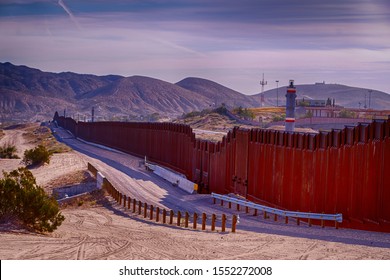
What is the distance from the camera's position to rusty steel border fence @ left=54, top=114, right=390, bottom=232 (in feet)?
71.6

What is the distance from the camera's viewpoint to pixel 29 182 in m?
23.0

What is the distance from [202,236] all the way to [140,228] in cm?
362

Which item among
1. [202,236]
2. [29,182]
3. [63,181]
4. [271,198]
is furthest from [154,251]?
[63,181]

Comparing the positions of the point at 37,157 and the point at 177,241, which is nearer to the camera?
the point at 177,241

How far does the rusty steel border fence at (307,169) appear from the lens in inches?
859

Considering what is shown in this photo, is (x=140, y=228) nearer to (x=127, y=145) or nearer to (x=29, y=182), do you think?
(x=29, y=182)

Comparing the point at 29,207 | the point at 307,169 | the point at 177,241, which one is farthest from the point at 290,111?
the point at 177,241

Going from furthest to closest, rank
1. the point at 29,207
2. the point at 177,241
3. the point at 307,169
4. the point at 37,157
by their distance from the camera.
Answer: the point at 37,157
the point at 307,169
the point at 29,207
the point at 177,241

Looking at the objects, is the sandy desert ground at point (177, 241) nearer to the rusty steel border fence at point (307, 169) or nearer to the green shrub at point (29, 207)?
the green shrub at point (29, 207)

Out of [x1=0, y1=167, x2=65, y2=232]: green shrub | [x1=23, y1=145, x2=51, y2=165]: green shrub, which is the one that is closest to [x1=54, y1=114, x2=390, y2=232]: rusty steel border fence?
[x1=0, y1=167, x2=65, y2=232]: green shrub

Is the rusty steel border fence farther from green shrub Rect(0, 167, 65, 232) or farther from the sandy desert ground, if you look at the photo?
green shrub Rect(0, 167, 65, 232)

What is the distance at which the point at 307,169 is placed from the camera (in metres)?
26.4

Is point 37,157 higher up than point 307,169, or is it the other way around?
point 307,169

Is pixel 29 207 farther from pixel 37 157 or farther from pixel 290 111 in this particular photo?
pixel 37 157
